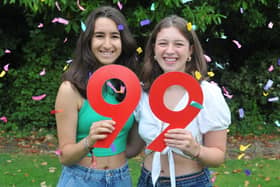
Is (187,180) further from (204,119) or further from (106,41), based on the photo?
(106,41)

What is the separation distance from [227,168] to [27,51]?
4499 millimetres

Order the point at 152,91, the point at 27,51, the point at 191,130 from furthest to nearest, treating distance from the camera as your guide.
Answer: the point at 27,51 < the point at 191,130 < the point at 152,91

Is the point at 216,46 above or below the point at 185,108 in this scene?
above

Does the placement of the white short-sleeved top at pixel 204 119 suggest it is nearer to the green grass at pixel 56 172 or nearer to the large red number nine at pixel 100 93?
the large red number nine at pixel 100 93

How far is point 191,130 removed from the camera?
2.11 meters

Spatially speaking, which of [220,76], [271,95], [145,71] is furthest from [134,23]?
[145,71]

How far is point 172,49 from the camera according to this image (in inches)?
83.3

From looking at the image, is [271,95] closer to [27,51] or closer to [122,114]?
[27,51]

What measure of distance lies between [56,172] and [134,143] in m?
3.33

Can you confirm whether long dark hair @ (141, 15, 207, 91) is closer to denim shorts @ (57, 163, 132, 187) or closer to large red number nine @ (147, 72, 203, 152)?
large red number nine @ (147, 72, 203, 152)

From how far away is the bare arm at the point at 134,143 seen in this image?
2.38 metres

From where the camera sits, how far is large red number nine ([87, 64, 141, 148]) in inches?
77.7

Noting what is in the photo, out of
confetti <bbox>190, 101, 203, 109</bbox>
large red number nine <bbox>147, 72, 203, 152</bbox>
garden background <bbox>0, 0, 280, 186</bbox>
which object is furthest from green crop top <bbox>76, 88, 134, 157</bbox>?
garden background <bbox>0, 0, 280, 186</bbox>

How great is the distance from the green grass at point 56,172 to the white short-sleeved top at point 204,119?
2984 mm
